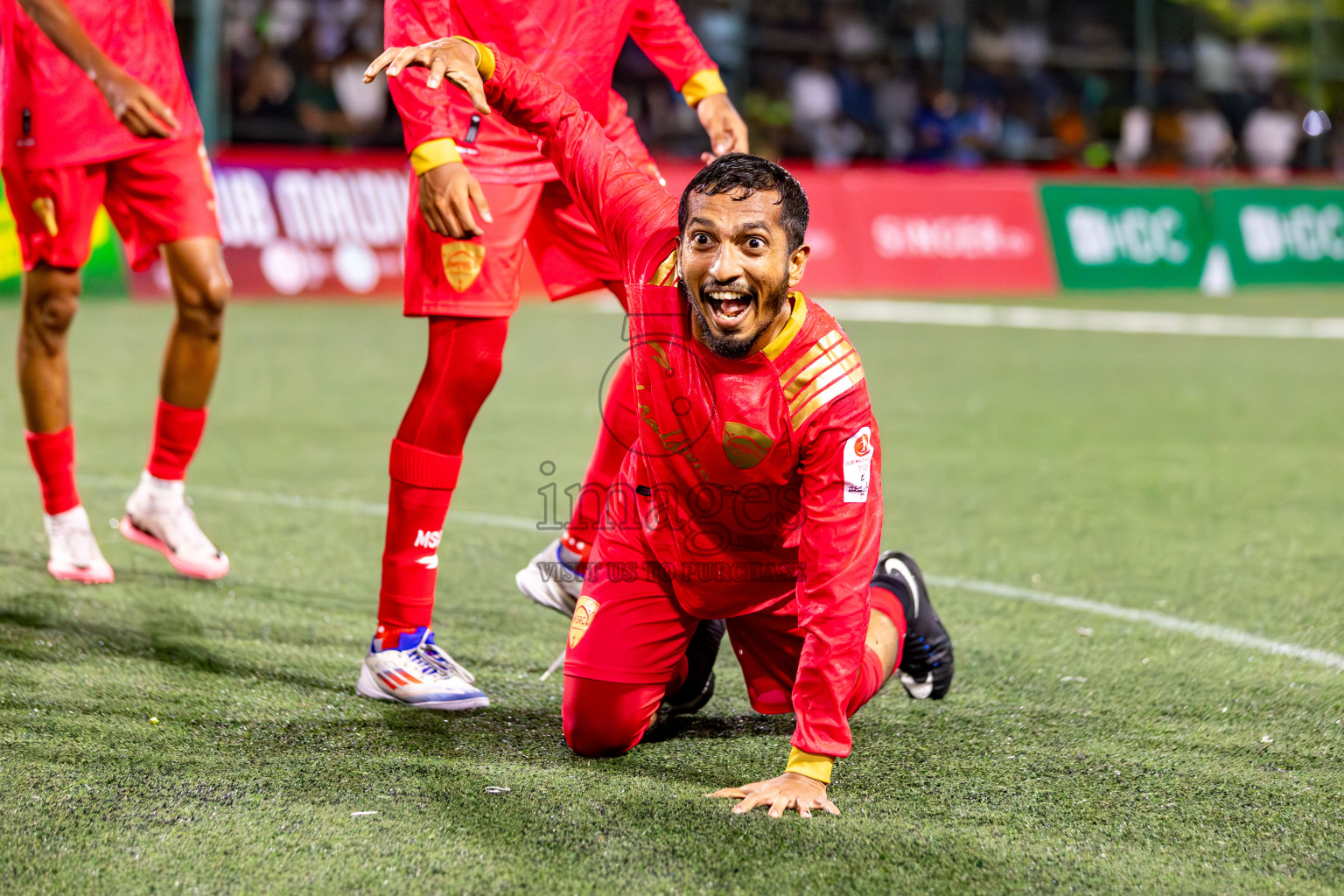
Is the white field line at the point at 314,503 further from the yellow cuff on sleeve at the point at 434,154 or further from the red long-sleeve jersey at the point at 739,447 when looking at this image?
the yellow cuff on sleeve at the point at 434,154

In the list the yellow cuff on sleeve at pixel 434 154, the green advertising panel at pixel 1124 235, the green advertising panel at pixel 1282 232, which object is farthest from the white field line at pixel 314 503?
the green advertising panel at pixel 1282 232

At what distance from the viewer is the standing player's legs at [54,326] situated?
3979mm

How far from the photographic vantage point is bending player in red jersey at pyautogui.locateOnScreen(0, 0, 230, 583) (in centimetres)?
398

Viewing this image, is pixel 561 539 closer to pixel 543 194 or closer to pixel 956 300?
pixel 543 194

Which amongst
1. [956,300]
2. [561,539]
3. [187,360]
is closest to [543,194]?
[561,539]

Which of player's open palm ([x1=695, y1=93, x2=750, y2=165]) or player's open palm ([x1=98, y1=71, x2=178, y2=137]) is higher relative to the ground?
player's open palm ([x1=695, y1=93, x2=750, y2=165])

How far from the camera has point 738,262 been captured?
2641 millimetres

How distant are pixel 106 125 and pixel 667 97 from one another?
→ 11211 millimetres

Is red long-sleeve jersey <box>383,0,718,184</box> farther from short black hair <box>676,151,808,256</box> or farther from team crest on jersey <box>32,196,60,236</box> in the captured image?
team crest on jersey <box>32,196,60,236</box>

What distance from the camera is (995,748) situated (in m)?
2.97

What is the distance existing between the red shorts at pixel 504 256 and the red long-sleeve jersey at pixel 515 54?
72mm

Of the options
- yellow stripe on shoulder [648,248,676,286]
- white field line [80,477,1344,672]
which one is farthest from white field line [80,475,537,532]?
yellow stripe on shoulder [648,248,676,286]

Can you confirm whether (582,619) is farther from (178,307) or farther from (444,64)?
(178,307)

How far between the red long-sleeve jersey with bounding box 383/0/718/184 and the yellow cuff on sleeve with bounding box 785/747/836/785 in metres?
1.40
